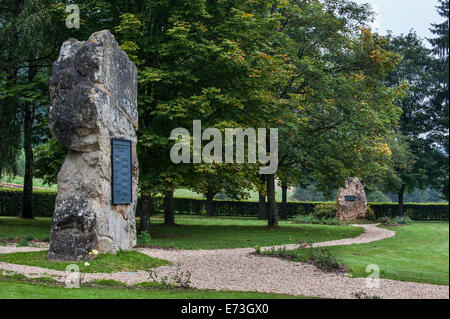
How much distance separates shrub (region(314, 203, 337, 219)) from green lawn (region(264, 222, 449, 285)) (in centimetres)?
1242

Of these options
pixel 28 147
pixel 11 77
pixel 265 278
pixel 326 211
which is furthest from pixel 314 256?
pixel 326 211

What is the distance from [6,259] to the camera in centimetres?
1151

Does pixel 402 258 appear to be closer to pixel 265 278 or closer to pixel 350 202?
pixel 265 278

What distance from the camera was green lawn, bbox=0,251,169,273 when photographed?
1080cm

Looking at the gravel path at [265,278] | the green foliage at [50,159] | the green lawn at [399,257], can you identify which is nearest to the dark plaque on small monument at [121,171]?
the gravel path at [265,278]

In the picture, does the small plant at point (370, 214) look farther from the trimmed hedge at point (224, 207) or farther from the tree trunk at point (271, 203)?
the tree trunk at point (271, 203)

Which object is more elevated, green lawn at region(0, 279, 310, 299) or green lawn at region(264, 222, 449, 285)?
green lawn at region(0, 279, 310, 299)

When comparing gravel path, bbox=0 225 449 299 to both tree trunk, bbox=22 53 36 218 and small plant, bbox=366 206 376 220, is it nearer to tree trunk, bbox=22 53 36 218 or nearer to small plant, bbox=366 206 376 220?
tree trunk, bbox=22 53 36 218

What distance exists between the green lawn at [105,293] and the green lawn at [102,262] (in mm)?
1631

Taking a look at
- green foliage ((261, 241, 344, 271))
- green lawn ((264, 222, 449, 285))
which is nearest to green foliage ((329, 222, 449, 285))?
green lawn ((264, 222, 449, 285))

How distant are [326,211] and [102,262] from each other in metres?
23.2
